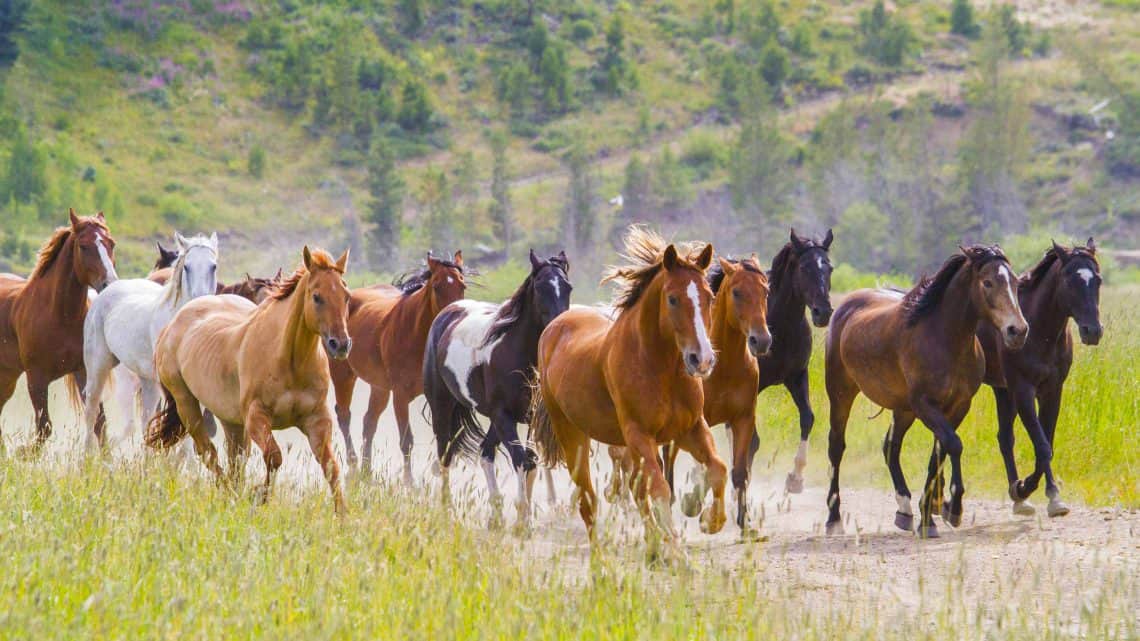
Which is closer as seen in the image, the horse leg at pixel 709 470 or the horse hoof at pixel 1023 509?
the horse leg at pixel 709 470

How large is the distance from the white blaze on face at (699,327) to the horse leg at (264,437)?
2726mm

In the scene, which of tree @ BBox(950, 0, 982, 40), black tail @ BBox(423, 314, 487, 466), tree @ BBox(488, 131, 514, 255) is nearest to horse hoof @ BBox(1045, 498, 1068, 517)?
black tail @ BBox(423, 314, 487, 466)

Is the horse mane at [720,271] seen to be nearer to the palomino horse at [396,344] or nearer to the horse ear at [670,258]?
the horse ear at [670,258]

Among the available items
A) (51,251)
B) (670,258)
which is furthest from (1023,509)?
(51,251)

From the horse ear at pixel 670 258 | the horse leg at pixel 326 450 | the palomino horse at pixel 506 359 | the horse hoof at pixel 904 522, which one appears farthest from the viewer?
the palomino horse at pixel 506 359

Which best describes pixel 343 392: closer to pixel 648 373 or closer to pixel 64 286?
pixel 64 286

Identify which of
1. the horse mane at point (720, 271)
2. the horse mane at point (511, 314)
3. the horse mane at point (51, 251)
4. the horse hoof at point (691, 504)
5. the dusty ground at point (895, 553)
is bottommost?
the dusty ground at point (895, 553)

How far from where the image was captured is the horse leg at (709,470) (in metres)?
7.51

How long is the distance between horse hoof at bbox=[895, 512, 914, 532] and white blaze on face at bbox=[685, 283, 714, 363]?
129 inches

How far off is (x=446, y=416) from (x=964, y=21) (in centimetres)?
6626

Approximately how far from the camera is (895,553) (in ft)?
30.8

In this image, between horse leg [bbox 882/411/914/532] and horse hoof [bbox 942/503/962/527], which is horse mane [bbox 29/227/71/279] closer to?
horse leg [bbox 882/411/914/532]

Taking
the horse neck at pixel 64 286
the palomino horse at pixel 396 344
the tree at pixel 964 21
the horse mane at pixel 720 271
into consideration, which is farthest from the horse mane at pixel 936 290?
the tree at pixel 964 21

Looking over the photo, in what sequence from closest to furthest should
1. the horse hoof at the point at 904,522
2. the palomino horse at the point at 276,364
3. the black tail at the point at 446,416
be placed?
the palomino horse at the point at 276,364, the horse hoof at the point at 904,522, the black tail at the point at 446,416
